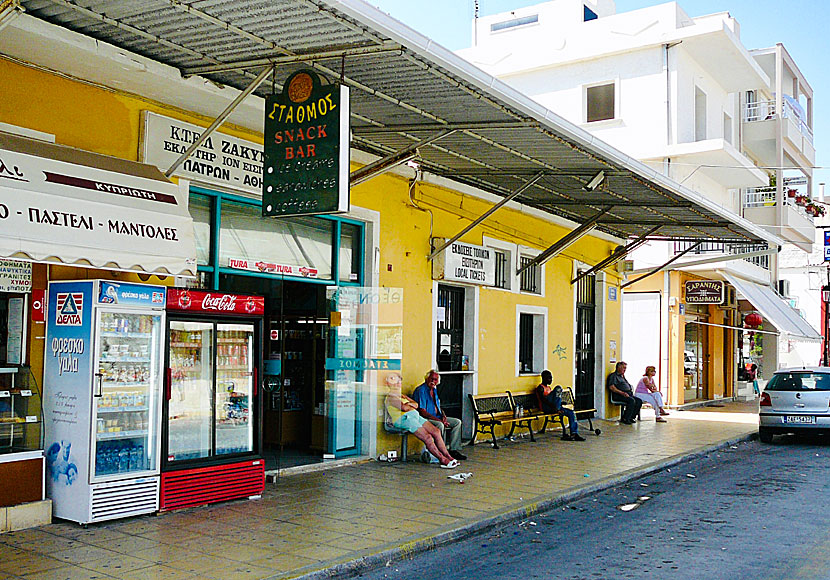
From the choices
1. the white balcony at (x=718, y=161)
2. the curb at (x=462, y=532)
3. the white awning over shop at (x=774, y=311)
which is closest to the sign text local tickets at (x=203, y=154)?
the curb at (x=462, y=532)

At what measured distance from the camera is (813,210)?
28.5 metres

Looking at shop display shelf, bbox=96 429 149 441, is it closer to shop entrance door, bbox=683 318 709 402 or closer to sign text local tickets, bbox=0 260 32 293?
sign text local tickets, bbox=0 260 32 293

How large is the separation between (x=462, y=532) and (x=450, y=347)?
5682mm

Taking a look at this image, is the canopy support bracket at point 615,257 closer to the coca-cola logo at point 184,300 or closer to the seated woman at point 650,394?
the seated woman at point 650,394

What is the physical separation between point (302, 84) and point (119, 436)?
146 inches

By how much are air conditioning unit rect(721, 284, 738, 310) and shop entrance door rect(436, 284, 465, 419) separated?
1573 centimetres

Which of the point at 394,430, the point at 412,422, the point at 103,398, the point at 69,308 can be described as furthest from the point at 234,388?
the point at 394,430

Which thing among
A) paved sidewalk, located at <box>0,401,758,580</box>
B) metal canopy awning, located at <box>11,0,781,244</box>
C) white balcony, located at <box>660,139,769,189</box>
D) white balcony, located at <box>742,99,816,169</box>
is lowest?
paved sidewalk, located at <box>0,401,758,580</box>

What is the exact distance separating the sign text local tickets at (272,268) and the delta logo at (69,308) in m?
2.25

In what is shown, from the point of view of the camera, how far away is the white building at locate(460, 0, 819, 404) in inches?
890

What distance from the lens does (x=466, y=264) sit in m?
13.3

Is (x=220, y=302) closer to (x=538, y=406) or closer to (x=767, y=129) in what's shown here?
(x=538, y=406)

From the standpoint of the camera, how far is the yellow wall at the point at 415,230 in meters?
7.58

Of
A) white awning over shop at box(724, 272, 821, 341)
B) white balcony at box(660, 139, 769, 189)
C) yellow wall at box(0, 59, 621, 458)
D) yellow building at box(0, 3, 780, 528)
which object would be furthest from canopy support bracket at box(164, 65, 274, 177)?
white awning over shop at box(724, 272, 821, 341)
